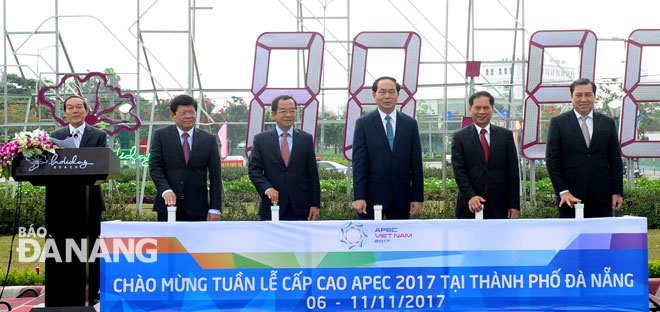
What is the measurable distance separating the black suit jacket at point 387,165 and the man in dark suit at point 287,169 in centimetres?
42

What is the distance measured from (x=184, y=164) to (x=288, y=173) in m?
0.86

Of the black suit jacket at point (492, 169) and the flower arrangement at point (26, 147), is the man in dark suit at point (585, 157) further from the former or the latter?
the flower arrangement at point (26, 147)

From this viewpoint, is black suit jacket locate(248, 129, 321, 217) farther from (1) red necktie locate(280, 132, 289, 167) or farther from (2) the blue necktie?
(2) the blue necktie

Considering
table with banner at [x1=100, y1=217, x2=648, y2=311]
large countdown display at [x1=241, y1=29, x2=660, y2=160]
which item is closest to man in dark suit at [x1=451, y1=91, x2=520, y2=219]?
table with banner at [x1=100, y1=217, x2=648, y2=311]

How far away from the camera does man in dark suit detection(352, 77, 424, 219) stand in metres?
6.17

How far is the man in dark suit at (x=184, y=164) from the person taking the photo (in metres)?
6.14

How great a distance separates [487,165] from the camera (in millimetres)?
6062

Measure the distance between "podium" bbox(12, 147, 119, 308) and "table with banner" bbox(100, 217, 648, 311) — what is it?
634mm

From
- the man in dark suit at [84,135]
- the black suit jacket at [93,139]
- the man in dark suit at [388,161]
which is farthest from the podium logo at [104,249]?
the man in dark suit at [388,161]

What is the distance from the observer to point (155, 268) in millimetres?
4945

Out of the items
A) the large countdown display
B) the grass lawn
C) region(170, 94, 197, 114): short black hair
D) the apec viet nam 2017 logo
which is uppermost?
the large countdown display

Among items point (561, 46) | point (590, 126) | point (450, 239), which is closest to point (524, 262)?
point (450, 239)

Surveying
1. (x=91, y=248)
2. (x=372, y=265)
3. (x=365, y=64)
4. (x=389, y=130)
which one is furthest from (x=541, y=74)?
(x=91, y=248)

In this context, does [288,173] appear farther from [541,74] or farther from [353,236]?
[541,74]
